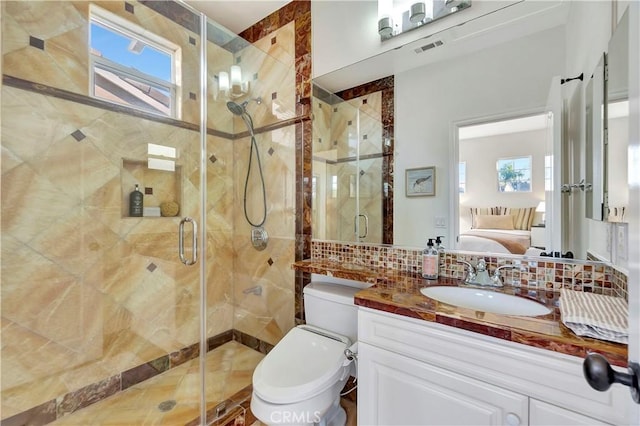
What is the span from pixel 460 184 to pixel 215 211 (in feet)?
5.72

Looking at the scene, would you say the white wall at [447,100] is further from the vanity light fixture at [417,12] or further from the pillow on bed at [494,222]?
the vanity light fixture at [417,12]

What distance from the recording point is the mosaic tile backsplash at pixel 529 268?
110 cm

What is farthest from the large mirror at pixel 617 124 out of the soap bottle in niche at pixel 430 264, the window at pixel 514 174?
the soap bottle in niche at pixel 430 264

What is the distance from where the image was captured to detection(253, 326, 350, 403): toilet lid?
118 centimetres

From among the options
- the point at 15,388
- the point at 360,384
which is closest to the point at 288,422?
the point at 360,384

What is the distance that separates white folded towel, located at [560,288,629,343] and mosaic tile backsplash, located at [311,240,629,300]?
70 mm

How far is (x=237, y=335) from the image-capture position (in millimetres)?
2355

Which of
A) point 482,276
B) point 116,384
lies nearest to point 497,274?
point 482,276

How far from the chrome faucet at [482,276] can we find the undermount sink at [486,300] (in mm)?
67

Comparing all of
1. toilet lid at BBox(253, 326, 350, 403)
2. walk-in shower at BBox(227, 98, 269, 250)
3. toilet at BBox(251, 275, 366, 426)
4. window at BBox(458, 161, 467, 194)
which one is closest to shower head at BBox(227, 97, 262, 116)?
walk-in shower at BBox(227, 98, 269, 250)

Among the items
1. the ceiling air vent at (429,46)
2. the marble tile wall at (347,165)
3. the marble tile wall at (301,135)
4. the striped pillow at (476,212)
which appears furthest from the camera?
the marble tile wall at (301,135)

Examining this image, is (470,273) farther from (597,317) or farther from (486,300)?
(597,317)

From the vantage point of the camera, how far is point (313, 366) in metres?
1.38

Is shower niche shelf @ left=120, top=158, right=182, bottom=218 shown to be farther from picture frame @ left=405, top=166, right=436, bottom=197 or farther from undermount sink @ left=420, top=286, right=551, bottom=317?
undermount sink @ left=420, top=286, right=551, bottom=317
